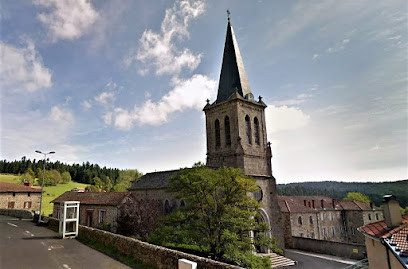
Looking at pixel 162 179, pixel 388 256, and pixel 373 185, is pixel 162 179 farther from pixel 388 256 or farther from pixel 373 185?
pixel 373 185

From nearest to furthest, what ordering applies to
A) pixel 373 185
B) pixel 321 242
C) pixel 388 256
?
pixel 388 256 < pixel 321 242 < pixel 373 185

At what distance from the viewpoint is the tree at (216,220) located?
51.8 ft

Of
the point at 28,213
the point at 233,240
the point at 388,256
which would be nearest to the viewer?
the point at 388,256

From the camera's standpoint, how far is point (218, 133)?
96.1 ft

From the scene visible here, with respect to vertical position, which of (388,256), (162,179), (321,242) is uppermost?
(162,179)

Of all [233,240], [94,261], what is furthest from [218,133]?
[94,261]

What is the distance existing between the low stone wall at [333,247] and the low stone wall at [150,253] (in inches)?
1015

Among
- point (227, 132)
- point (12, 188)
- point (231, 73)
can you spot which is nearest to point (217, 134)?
point (227, 132)

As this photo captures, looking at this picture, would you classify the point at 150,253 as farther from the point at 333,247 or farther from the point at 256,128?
the point at 333,247

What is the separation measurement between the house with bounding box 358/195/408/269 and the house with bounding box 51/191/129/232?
2004 centimetres

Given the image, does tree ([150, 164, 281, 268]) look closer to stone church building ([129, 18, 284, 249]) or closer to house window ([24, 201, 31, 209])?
stone church building ([129, 18, 284, 249])

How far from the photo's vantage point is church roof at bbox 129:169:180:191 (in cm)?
2849

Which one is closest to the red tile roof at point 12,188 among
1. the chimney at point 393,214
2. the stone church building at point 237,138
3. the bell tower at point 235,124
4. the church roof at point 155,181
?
the church roof at point 155,181

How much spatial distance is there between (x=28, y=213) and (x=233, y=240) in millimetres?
35309
